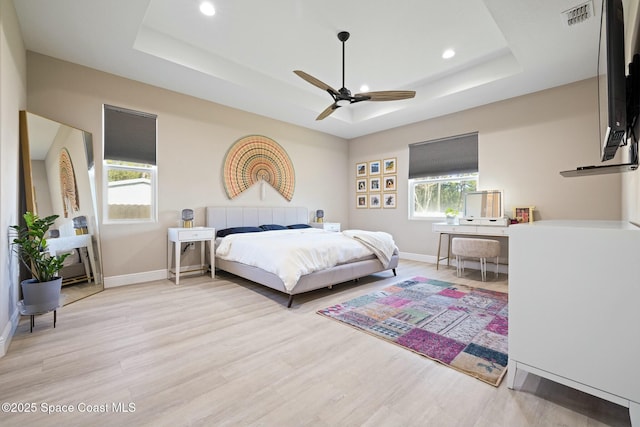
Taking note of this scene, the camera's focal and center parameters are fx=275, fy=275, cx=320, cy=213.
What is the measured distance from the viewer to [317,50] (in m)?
3.51

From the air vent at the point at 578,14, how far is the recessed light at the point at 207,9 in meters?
3.34

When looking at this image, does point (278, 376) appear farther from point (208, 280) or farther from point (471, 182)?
point (471, 182)

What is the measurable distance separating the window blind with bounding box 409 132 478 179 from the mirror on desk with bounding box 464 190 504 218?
0.48 m

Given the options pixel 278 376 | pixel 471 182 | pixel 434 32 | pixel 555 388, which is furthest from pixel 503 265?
pixel 278 376

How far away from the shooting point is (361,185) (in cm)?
656

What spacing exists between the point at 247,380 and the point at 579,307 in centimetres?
181

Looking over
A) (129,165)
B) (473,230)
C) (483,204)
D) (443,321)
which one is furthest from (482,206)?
(129,165)

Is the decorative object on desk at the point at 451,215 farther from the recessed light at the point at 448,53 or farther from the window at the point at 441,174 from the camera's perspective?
the recessed light at the point at 448,53

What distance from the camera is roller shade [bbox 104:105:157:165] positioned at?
3.65 meters

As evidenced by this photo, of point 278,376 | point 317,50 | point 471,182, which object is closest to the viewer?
point 278,376

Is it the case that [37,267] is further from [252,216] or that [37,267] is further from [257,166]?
[257,166]

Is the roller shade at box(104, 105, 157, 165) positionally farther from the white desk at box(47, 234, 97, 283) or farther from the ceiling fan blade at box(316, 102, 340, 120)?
the ceiling fan blade at box(316, 102, 340, 120)

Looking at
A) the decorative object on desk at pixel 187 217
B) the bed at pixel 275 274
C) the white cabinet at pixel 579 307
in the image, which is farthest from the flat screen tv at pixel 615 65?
the decorative object on desk at pixel 187 217

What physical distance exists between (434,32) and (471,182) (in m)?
2.68
